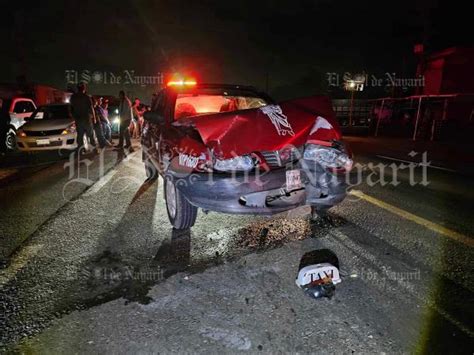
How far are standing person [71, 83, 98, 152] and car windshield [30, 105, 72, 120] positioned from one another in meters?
1.52

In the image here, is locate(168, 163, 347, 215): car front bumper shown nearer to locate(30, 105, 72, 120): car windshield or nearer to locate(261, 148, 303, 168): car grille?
locate(261, 148, 303, 168): car grille

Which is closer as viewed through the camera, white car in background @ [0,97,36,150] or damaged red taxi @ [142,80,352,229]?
Answer: damaged red taxi @ [142,80,352,229]

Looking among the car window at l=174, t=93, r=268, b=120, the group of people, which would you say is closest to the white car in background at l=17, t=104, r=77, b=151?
the group of people

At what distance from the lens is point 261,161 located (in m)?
3.33

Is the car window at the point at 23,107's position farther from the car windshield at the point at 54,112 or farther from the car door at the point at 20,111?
the car windshield at the point at 54,112

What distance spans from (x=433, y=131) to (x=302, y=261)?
12.7 meters

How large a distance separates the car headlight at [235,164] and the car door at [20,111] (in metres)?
10.8

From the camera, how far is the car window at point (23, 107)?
12.2 metres

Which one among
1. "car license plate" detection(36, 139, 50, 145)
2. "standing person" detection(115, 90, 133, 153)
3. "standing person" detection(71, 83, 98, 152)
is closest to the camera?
"standing person" detection(71, 83, 98, 152)

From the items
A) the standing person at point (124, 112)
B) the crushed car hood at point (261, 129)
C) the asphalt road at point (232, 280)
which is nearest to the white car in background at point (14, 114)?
the standing person at point (124, 112)

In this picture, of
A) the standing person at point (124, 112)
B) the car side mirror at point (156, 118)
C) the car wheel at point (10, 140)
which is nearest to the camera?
the car side mirror at point (156, 118)

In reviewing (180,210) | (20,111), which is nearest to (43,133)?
(20,111)

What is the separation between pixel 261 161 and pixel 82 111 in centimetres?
791

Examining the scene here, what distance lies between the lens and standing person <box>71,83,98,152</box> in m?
9.48
